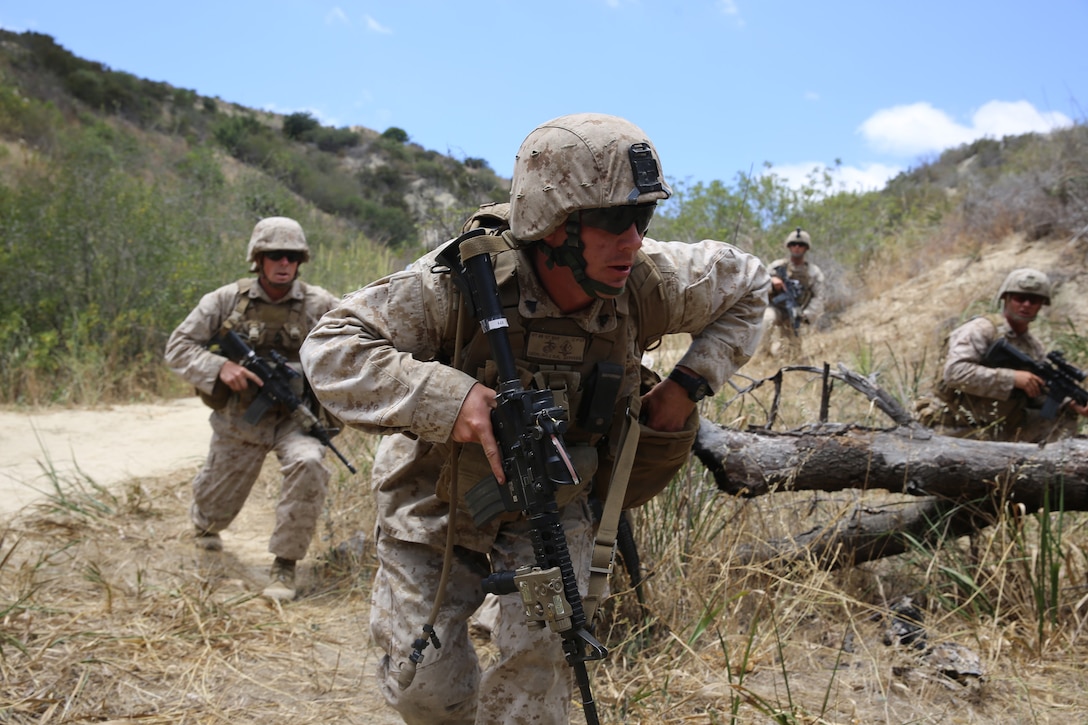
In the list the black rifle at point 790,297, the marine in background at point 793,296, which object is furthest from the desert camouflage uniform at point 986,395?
the black rifle at point 790,297

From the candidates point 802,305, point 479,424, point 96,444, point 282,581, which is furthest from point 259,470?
point 802,305

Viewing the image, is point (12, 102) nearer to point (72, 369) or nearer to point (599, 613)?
point (72, 369)

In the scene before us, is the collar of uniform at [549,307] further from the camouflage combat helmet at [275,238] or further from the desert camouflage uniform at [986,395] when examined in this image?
the desert camouflage uniform at [986,395]

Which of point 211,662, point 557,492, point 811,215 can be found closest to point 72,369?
point 211,662

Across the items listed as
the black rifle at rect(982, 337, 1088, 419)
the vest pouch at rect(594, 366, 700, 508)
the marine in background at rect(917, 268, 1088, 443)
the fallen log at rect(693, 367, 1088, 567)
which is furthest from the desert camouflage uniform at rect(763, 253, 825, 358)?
the vest pouch at rect(594, 366, 700, 508)

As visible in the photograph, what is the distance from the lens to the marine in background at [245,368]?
471 cm

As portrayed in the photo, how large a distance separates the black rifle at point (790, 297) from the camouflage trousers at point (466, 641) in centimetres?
765

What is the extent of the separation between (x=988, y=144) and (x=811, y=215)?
13.3m

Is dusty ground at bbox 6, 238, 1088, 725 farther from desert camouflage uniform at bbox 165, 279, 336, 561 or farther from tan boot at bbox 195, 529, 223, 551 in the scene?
desert camouflage uniform at bbox 165, 279, 336, 561

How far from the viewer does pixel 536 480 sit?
206cm

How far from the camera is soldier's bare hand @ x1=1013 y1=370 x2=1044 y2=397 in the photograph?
5367 millimetres

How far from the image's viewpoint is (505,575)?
7.03 ft

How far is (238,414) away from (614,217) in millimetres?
3276

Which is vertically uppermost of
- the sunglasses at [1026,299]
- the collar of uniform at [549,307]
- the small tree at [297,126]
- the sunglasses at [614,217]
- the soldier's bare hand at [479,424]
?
the small tree at [297,126]
